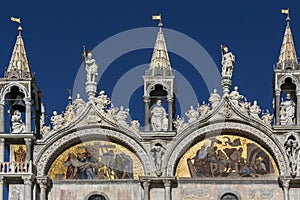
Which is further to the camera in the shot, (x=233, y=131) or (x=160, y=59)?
(x=160, y=59)

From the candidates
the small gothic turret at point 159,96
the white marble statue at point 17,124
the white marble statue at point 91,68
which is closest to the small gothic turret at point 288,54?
the small gothic turret at point 159,96

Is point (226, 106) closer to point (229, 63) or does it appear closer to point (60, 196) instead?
point (229, 63)

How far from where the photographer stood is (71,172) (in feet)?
115

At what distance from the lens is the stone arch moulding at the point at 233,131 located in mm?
34562

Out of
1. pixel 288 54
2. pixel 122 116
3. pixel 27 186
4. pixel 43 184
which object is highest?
pixel 288 54

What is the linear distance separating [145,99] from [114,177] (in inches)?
92.1

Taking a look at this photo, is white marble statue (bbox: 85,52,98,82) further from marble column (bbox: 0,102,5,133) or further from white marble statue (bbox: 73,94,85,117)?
marble column (bbox: 0,102,5,133)

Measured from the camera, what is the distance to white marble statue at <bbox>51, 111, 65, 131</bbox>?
115ft

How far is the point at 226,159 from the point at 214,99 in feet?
5.58

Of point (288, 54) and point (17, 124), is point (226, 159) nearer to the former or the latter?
point (288, 54)

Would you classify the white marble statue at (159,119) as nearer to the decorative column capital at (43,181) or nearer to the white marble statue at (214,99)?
the white marble statue at (214,99)

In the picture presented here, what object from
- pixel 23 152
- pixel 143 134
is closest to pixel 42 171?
pixel 23 152

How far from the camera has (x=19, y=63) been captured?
117ft

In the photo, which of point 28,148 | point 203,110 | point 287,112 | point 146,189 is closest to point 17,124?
point 28,148
